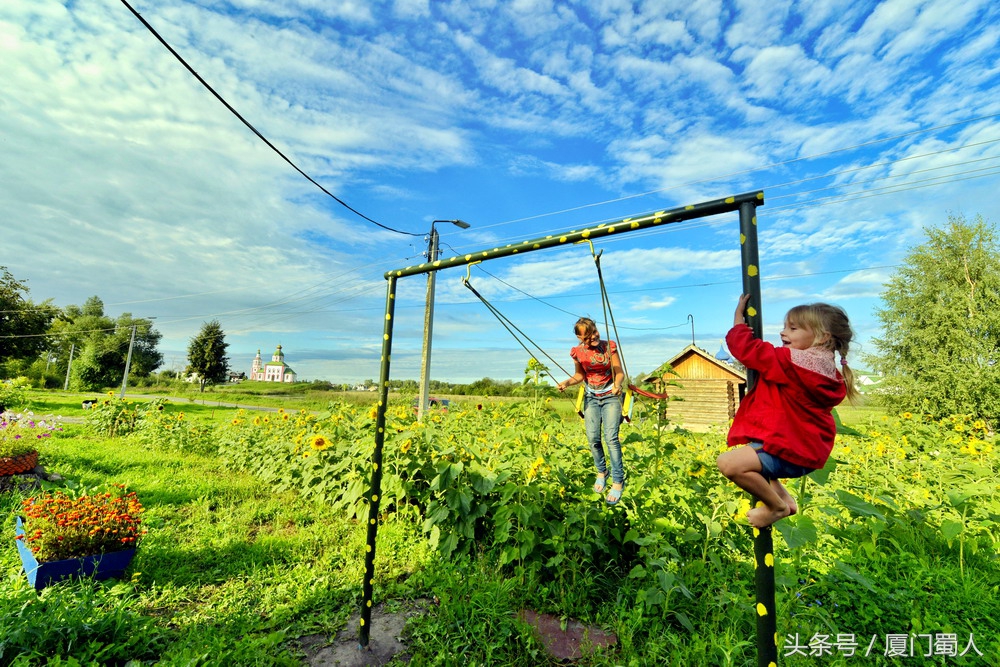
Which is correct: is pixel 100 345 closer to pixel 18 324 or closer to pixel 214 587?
pixel 18 324

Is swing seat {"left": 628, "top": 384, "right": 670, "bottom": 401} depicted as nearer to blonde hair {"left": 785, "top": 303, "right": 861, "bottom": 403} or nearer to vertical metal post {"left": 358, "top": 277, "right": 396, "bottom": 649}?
blonde hair {"left": 785, "top": 303, "right": 861, "bottom": 403}

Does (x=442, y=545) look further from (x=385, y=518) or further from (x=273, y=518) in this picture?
(x=273, y=518)

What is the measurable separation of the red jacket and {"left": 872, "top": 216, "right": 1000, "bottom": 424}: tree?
1792 cm

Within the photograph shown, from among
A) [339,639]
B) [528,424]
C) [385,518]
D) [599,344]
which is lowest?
[339,639]

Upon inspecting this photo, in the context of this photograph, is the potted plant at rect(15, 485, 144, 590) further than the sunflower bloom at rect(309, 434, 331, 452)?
No

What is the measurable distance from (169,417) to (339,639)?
935cm

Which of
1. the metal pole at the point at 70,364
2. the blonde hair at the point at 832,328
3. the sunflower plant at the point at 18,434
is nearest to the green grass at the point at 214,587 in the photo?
the sunflower plant at the point at 18,434

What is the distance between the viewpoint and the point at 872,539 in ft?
11.9

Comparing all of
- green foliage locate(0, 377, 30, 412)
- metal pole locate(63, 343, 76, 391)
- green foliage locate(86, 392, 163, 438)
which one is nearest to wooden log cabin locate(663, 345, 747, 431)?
green foliage locate(86, 392, 163, 438)

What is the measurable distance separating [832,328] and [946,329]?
21.4 metres

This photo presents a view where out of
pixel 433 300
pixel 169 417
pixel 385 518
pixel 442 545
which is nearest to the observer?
pixel 442 545

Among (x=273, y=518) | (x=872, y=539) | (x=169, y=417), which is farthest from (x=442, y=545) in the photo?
(x=169, y=417)

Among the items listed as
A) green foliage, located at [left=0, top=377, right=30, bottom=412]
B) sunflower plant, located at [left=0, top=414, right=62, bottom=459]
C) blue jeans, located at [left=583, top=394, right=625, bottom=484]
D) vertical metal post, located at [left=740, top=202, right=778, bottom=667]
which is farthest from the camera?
green foliage, located at [left=0, top=377, right=30, bottom=412]

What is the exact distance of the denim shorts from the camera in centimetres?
169
